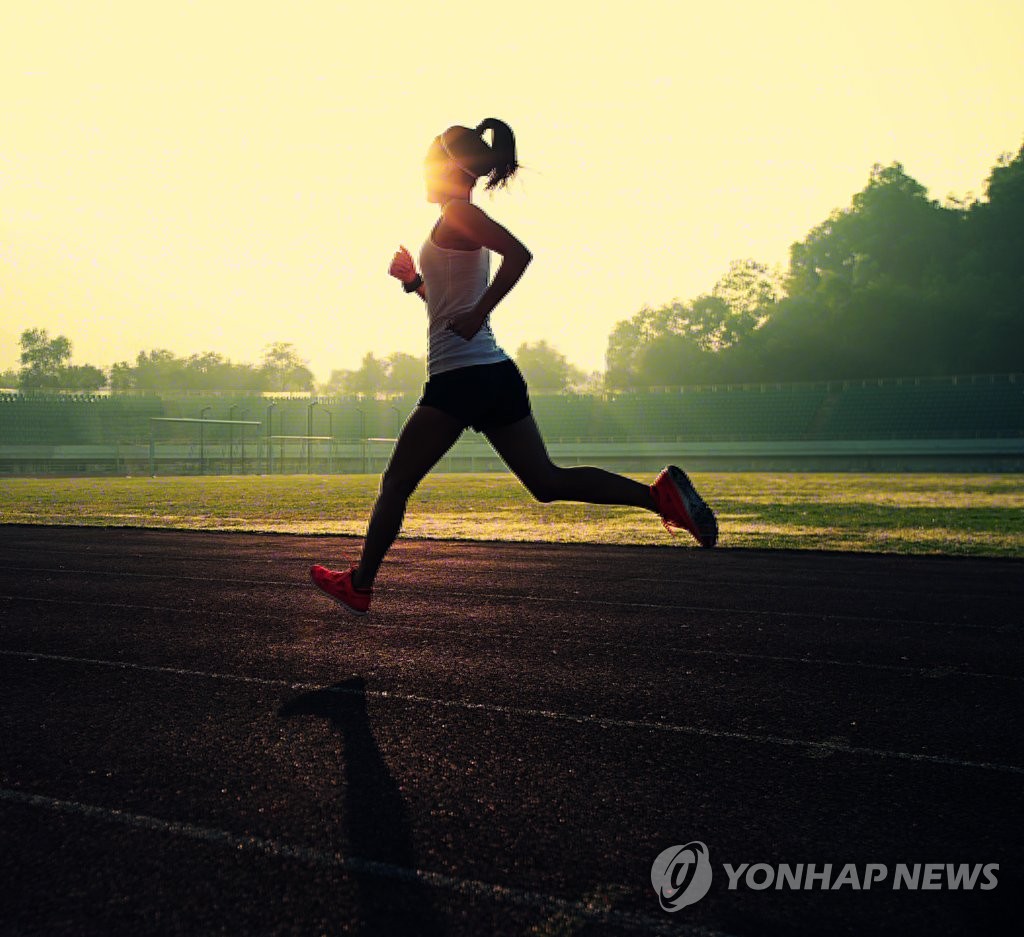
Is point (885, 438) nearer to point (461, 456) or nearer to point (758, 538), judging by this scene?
point (461, 456)

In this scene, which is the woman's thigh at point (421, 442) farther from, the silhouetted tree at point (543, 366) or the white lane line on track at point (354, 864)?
the silhouetted tree at point (543, 366)

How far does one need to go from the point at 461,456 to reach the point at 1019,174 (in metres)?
56.8

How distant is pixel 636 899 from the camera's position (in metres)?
2.06

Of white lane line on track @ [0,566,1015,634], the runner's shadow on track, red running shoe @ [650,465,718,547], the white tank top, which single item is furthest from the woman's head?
white lane line on track @ [0,566,1015,634]

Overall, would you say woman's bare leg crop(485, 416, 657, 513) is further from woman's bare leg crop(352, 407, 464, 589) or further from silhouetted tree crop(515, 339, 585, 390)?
silhouetted tree crop(515, 339, 585, 390)

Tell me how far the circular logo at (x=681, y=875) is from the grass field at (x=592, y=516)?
25.4 ft

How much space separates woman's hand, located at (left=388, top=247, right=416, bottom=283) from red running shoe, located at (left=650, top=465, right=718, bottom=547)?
1.56 meters

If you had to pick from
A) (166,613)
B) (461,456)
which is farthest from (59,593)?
(461,456)

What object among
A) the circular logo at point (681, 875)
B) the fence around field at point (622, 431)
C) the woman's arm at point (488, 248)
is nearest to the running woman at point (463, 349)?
the woman's arm at point (488, 248)

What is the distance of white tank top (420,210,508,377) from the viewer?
4.36 meters

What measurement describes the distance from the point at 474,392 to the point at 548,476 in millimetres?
587

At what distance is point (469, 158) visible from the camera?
14.0 ft

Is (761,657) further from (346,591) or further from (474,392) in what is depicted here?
(346,591)

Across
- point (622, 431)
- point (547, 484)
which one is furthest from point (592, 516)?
point (622, 431)
